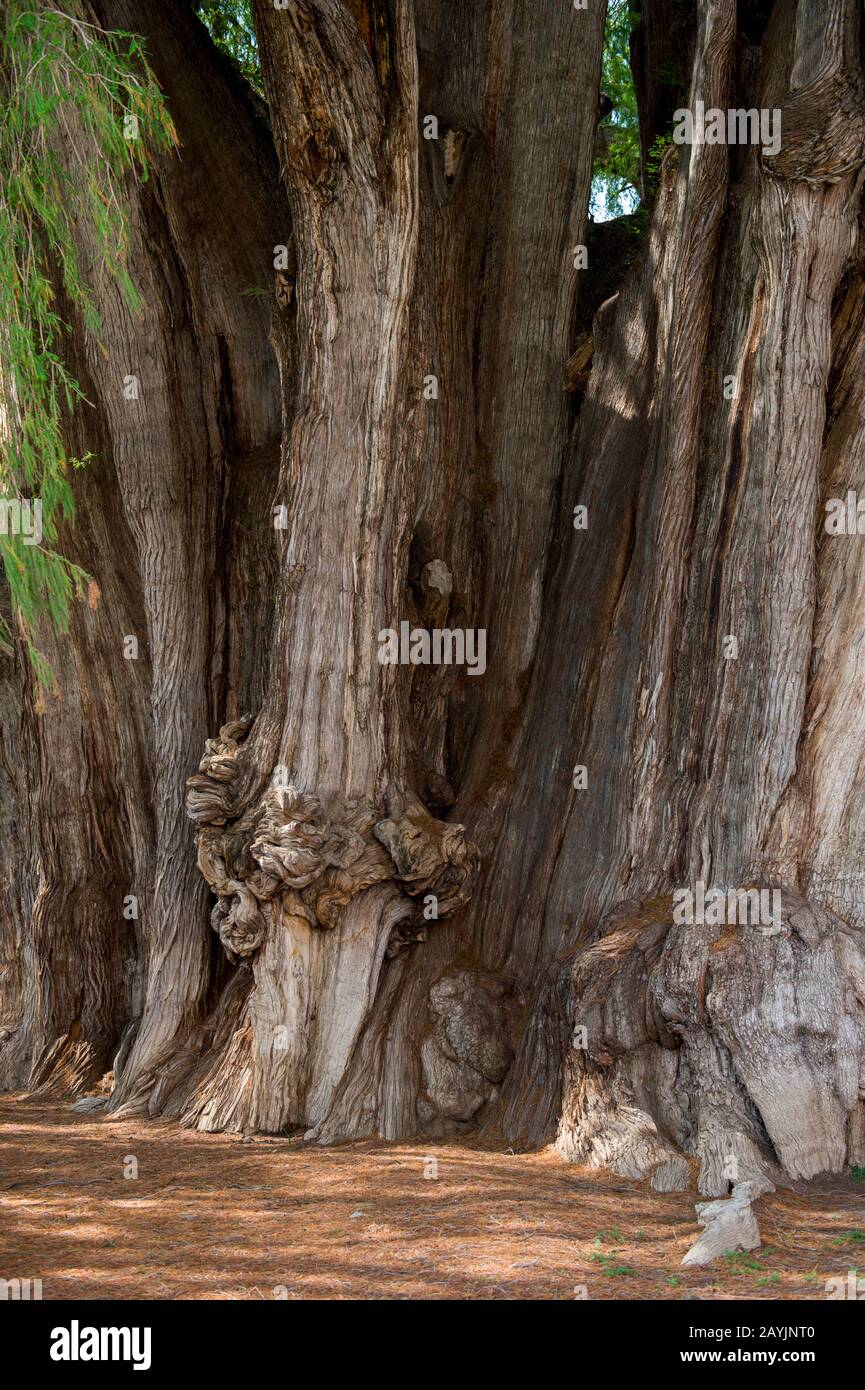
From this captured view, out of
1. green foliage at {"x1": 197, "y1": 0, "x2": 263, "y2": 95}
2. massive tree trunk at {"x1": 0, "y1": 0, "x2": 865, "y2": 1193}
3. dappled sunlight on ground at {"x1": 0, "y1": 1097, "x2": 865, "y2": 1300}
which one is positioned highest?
green foliage at {"x1": 197, "y1": 0, "x2": 263, "y2": 95}

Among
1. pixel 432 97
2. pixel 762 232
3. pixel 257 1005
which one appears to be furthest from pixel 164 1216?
pixel 432 97

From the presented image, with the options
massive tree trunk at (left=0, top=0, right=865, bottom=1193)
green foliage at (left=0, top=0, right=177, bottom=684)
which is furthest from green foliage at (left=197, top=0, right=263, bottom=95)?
green foliage at (left=0, top=0, right=177, bottom=684)

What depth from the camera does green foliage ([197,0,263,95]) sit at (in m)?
8.47

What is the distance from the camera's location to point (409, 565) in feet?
22.3

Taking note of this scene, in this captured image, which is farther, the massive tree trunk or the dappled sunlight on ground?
the massive tree trunk

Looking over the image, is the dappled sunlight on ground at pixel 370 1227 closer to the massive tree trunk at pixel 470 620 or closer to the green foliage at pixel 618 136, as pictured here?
the massive tree trunk at pixel 470 620

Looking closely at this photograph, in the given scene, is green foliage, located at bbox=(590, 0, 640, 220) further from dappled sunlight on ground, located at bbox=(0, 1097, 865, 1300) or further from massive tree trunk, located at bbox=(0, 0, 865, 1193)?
dappled sunlight on ground, located at bbox=(0, 1097, 865, 1300)

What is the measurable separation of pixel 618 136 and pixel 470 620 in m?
5.87

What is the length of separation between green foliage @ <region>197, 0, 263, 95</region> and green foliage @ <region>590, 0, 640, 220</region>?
286 cm

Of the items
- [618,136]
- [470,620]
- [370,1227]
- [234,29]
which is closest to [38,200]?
A: [470,620]

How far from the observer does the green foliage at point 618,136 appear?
34.0 feet

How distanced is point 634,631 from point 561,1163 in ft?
8.22

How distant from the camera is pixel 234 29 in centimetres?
884

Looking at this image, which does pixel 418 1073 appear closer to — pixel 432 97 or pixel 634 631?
pixel 634 631
